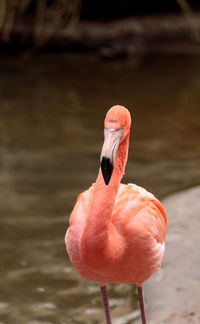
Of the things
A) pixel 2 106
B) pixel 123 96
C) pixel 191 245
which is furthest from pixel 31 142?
pixel 191 245

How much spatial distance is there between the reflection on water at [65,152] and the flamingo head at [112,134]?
163 cm

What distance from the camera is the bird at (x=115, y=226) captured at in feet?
8.09

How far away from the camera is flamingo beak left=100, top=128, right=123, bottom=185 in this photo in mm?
Result: 2229

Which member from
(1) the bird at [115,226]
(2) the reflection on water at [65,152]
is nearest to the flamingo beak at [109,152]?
(1) the bird at [115,226]

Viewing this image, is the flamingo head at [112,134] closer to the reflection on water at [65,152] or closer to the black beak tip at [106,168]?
the black beak tip at [106,168]

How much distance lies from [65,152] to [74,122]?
117 centimetres

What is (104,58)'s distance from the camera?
37.4ft

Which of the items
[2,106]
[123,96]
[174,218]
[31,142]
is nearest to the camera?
[174,218]

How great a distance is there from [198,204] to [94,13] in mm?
8536

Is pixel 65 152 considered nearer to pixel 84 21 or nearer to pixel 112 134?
pixel 112 134

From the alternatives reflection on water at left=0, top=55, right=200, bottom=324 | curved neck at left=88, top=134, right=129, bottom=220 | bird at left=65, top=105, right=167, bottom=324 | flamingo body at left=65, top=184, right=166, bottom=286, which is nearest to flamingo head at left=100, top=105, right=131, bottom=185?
bird at left=65, top=105, right=167, bottom=324

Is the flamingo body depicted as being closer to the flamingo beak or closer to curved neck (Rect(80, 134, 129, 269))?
curved neck (Rect(80, 134, 129, 269))

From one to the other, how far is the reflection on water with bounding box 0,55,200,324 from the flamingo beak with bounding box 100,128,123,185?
165 cm

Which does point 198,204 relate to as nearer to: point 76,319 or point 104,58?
point 76,319
